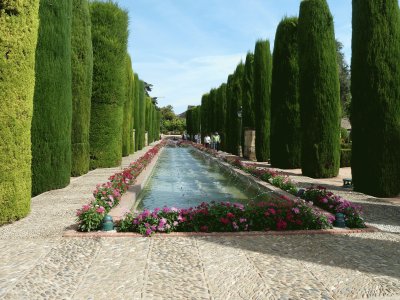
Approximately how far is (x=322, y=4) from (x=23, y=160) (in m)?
12.5

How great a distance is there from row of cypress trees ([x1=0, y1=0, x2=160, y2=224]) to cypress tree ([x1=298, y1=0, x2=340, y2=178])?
25.6ft

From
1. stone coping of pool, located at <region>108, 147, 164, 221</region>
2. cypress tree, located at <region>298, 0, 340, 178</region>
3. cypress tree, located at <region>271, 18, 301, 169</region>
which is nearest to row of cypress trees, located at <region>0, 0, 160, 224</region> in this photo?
stone coping of pool, located at <region>108, 147, 164, 221</region>

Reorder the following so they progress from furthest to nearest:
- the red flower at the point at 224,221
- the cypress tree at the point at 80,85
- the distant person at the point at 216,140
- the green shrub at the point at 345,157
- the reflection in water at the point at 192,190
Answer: the distant person at the point at 216,140
the green shrub at the point at 345,157
the cypress tree at the point at 80,85
the reflection in water at the point at 192,190
the red flower at the point at 224,221

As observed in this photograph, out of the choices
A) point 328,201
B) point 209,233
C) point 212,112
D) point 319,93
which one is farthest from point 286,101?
point 212,112

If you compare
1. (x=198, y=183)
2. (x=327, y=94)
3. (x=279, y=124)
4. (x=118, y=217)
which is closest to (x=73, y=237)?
(x=118, y=217)

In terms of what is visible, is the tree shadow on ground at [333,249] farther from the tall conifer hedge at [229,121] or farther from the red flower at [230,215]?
the tall conifer hedge at [229,121]

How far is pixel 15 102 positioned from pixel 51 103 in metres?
3.69

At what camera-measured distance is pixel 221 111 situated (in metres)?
33.8

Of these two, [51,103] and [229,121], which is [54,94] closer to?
[51,103]

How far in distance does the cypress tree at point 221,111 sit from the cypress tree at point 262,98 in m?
11.2

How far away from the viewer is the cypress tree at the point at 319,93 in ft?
44.2

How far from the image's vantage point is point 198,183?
12.1 meters

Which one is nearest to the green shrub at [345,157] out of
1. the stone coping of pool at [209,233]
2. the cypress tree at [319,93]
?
the cypress tree at [319,93]

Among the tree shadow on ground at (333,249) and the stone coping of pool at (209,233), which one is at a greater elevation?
the stone coping of pool at (209,233)
